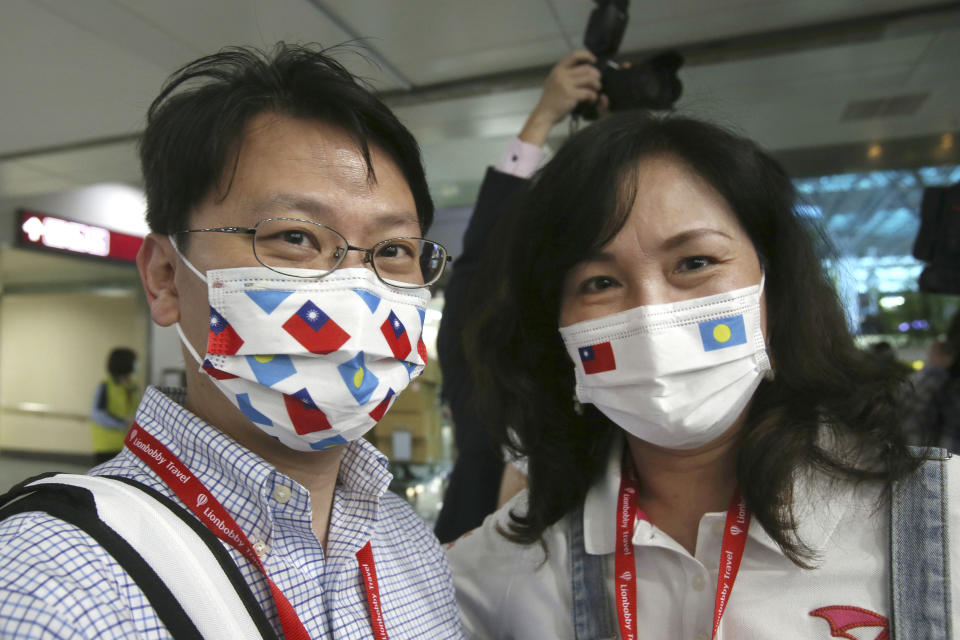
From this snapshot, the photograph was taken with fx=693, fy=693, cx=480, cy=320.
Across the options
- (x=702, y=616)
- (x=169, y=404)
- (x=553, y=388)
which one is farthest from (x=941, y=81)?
(x=169, y=404)

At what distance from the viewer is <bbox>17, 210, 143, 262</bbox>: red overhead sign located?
5224 mm

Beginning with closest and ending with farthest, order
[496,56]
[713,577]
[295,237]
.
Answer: [295,237] < [713,577] < [496,56]

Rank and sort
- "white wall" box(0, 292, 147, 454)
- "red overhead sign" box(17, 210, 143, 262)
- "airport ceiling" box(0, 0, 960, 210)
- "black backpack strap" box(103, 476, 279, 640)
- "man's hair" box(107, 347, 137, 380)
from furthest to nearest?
"white wall" box(0, 292, 147, 454)
"man's hair" box(107, 347, 137, 380)
"red overhead sign" box(17, 210, 143, 262)
"airport ceiling" box(0, 0, 960, 210)
"black backpack strap" box(103, 476, 279, 640)

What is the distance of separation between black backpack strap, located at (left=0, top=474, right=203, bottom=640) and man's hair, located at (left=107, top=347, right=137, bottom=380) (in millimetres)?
5503

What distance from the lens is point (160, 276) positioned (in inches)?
44.9

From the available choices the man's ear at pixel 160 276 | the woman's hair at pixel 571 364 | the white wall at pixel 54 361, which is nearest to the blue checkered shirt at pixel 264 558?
the man's ear at pixel 160 276

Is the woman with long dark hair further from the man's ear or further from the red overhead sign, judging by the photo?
the red overhead sign

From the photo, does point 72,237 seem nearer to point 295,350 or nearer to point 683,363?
point 295,350

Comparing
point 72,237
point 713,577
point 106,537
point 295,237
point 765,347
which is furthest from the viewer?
point 72,237

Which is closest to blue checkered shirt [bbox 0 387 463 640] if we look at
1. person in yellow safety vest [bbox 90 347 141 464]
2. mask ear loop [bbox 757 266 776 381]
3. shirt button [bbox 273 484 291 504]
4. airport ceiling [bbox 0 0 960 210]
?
shirt button [bbox 273 484 291 504]

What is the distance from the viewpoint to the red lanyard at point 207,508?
0.91 m

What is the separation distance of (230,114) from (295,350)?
0.40 m

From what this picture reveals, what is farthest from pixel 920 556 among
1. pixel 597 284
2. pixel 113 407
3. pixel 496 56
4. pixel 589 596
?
pixel 113 407

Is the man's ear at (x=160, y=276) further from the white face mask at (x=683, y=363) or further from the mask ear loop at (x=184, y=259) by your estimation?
the white face mask at (x=683, y=363)
